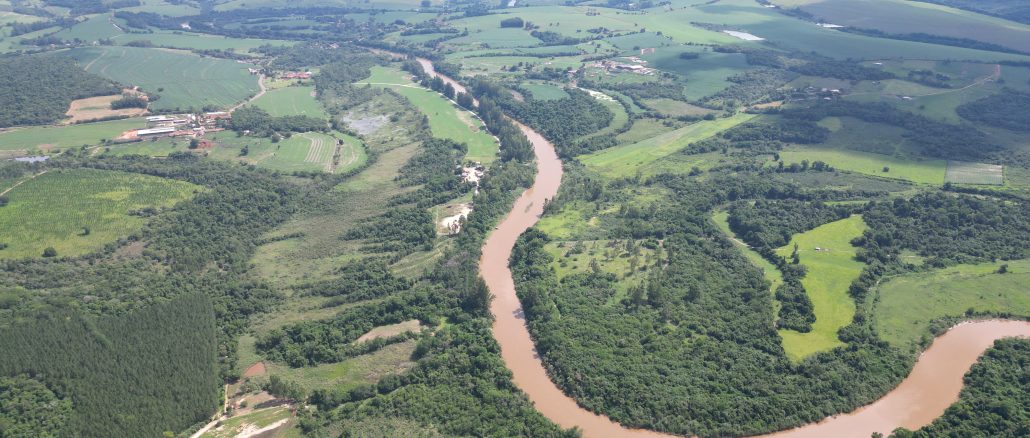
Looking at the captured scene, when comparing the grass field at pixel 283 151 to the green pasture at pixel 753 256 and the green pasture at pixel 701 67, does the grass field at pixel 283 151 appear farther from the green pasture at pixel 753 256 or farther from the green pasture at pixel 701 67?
the green pasture at pixel 701 67

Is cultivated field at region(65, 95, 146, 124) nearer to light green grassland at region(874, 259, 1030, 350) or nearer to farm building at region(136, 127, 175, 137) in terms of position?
farm building at region(136, 127, 175, 137)

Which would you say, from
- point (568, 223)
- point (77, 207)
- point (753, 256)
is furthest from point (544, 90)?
point (77, 207)

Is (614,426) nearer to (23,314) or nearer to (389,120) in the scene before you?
(23,314)

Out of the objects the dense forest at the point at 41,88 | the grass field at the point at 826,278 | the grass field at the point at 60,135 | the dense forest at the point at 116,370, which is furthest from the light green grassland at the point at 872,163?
the dense forest at the point at 41,88

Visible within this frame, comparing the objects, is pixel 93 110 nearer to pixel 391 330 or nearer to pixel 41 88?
pixel 41 88

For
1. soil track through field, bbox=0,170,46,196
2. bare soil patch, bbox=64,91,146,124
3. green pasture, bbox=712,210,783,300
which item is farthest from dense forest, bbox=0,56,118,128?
green pasture, bbox=712,210,783,300
